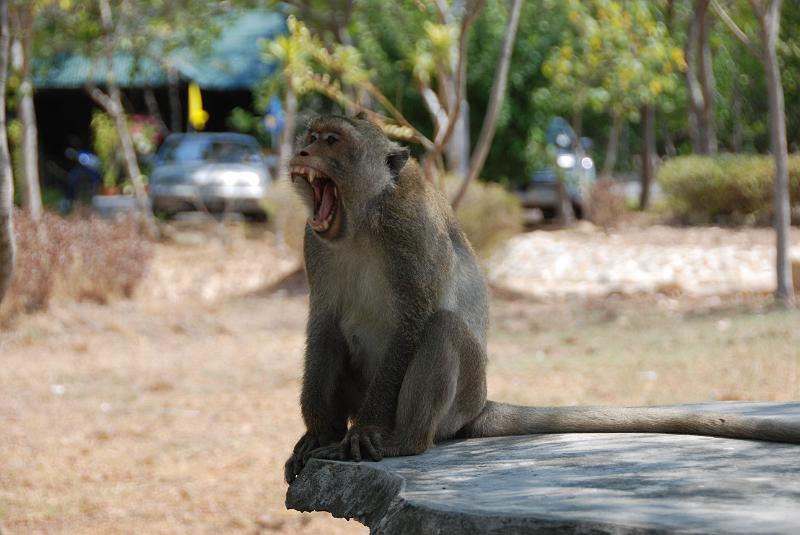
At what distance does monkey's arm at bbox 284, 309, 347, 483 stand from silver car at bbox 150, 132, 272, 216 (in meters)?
17.3

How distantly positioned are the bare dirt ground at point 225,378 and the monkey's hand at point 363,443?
2644mm

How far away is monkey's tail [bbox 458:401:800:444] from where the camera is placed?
3824 mm

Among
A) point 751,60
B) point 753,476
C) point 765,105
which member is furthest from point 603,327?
point 765,105

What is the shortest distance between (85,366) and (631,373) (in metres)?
5.29

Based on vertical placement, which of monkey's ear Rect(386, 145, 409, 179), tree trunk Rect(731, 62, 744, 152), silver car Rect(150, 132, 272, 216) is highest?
tree trunk Rect(731, 62, 744, 152)

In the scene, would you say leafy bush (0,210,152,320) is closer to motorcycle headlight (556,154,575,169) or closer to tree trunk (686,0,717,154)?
motorcycle headlight (556,154,575,169)

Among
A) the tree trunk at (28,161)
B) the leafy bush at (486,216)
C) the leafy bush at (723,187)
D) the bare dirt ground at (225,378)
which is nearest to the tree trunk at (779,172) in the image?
the bare dirt ground at (225,378)

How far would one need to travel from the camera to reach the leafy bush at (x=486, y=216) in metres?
15.1

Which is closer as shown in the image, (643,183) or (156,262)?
(156,262)

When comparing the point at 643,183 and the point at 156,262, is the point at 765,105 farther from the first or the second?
the point at 156,262

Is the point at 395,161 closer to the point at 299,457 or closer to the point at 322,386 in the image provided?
the point at 322,386

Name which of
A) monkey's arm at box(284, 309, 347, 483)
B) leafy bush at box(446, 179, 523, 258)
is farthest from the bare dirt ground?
monkey's arm at box(284, 309, 347, 483)

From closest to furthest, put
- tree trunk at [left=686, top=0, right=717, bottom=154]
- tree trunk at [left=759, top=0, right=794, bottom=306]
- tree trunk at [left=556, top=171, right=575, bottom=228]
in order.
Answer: tree trunk at [left=759, top=0, right=794, bottom=306] < tree trunk at [left=686, top=0, right=717, bottom=154] < tree trunk at [left=556, top=171, right=575, bottom=228]

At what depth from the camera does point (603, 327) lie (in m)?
12.2
